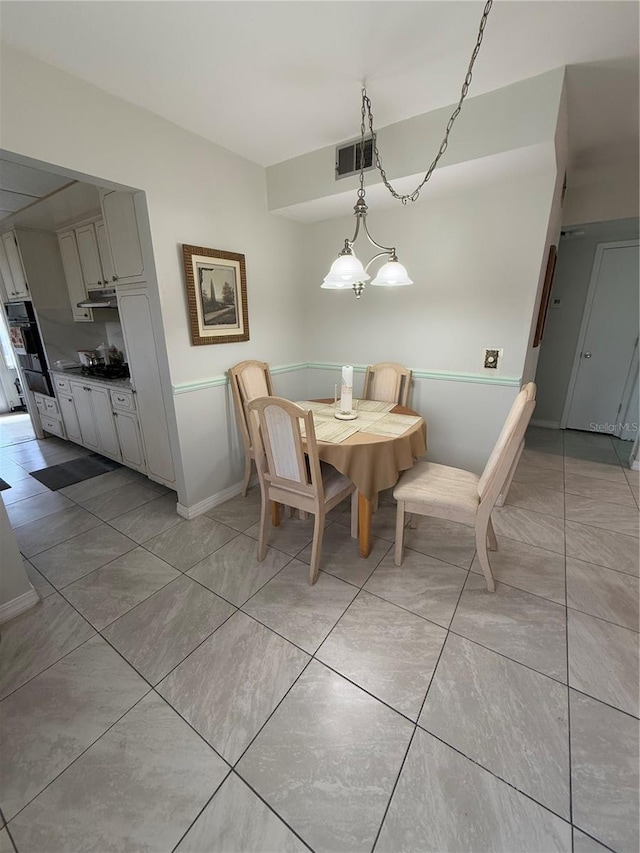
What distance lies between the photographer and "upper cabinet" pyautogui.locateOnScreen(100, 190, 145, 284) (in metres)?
2.14

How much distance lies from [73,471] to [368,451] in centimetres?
307

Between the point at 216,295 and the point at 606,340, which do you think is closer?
the point at 216,295

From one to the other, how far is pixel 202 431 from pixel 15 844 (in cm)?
197

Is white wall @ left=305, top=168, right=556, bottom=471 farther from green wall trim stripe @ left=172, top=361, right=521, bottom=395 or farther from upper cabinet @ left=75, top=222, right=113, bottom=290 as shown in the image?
upper cabinet @ left=75, top=222, right=113, bottom=290

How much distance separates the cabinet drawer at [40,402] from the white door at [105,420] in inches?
49.4

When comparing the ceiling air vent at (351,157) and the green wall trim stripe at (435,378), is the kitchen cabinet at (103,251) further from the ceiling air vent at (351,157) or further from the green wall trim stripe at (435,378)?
the ceiling air vent at (351,157)

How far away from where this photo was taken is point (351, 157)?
2.30 metres

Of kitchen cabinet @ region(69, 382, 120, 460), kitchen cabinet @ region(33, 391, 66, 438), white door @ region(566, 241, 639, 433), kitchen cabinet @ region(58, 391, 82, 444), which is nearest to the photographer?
kitchen cabinet @ region(69, 382, 120, 460)

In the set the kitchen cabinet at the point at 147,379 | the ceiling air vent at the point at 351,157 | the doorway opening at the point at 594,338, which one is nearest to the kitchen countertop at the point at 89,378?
the kitchen cabinet at the point at 147,379

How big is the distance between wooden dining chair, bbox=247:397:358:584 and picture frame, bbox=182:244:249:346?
3.18 feet

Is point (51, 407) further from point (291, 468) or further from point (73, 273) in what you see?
point (291, 468)

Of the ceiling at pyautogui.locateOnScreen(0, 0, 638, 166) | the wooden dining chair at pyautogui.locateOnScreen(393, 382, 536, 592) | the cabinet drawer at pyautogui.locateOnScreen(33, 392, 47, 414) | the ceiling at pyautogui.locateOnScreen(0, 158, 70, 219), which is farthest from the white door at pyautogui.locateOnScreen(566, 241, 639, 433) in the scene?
the cabinet drawer at pyautogui.locateOnScreen(33, 392, 47, 414)

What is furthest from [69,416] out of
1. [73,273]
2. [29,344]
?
[73,273]

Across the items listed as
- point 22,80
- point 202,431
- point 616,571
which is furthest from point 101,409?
point 616,571
